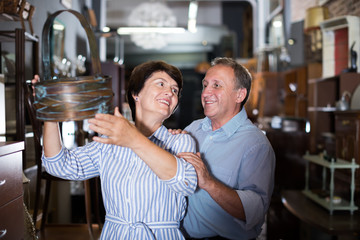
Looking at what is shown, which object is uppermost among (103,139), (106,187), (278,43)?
(278,43)

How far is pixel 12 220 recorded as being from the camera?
1771 mm

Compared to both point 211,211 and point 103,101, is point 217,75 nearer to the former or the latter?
point 211,211

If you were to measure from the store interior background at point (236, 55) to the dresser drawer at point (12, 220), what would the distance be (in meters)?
0.54

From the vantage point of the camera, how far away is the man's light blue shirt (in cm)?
169

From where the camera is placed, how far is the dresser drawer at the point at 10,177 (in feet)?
5.50

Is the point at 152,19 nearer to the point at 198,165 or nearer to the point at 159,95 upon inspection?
the point at 159,95

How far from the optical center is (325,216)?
3.94 metres

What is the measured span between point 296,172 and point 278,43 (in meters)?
3.89

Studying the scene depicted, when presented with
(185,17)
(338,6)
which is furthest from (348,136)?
(185,17)

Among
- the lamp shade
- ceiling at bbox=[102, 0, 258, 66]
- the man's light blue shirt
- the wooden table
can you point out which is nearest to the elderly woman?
the man's light blue shirt

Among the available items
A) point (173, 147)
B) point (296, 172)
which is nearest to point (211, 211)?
point (173, 147)

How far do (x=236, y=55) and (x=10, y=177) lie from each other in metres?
10.5

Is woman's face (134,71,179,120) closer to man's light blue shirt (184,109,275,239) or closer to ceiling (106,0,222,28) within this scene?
man's light blue shirt (184,109,275,239)

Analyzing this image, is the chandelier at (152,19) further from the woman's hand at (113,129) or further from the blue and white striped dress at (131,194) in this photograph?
the woman's hand at (113,129)
